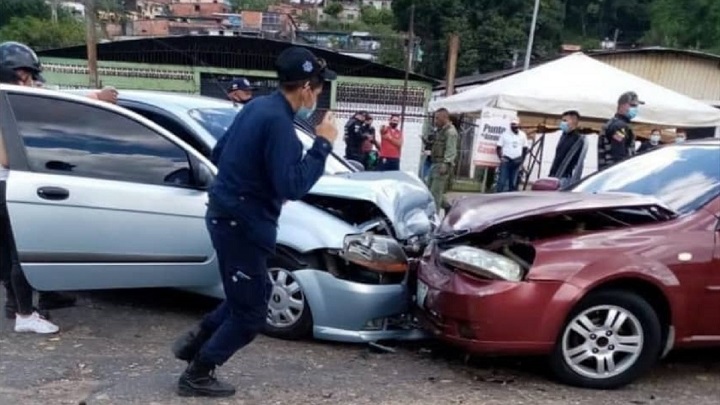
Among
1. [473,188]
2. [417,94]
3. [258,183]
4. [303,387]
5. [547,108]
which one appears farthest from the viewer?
[417,94]

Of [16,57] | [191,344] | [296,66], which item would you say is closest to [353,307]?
[191,344]

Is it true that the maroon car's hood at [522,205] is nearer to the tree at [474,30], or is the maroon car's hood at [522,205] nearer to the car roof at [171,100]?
the car roof at [171,100]

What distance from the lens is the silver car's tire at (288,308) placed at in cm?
470

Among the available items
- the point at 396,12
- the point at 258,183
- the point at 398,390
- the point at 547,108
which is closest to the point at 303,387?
the point at 398,390

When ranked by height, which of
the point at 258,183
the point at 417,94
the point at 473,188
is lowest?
the point at 473,188

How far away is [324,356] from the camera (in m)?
4.55

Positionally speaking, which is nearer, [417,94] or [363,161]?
[363,161]

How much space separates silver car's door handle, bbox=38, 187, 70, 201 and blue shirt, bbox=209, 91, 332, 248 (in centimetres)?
142

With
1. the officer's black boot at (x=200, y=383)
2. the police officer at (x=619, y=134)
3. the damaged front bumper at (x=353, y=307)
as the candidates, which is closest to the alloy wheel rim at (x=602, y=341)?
the damaged front bumper at (x=353, y=307)

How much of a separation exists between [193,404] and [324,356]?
1069 mm

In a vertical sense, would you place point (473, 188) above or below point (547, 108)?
below

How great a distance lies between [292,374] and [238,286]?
3.14ft

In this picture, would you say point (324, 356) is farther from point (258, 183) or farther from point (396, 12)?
point (396, 12)

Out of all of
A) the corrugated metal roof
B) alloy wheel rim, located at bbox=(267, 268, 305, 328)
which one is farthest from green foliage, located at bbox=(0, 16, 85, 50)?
alloy wheel rim, located at bbox=(267, 268, 305, 328)
